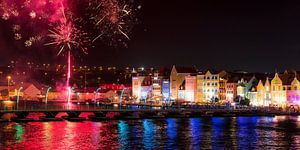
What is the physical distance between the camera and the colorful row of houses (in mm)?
116387

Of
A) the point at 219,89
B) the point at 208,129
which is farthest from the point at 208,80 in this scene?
the point at 208,129

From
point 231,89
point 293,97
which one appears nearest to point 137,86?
point 231,89

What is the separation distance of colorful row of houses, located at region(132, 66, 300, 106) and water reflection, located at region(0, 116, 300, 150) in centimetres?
3740

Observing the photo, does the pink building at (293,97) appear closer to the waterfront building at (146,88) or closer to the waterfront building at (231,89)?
the waterfront building at (231,89)

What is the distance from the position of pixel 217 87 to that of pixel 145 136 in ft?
263

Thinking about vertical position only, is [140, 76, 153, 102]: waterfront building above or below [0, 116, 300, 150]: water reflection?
above

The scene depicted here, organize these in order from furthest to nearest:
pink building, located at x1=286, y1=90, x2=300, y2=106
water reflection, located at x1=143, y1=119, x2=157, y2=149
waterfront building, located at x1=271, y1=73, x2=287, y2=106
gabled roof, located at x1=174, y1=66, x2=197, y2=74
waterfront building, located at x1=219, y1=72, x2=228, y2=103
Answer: gabled roof, located at x1=174, y1=66, x2=197, y2=74 → waterfront building, located at x1=219, y1=72, x2=228, y2=103 → waterfront building, located at x1=271, y1=73, x2=287, y2=106 → pink building, located at x1=286, y1=90, x2=300, y2=106 → water reflection, located at x1=143, y1=119, x2=157, y2=149

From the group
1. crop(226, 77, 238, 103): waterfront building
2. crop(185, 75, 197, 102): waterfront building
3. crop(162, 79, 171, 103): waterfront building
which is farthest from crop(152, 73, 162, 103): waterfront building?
crop(226, 77, 238, 103): waterfront building

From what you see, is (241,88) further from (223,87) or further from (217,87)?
(217,87)

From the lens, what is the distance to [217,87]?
141m

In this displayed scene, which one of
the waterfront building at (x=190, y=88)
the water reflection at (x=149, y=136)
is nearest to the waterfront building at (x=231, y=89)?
the waterfront building at (x=190, y=88)

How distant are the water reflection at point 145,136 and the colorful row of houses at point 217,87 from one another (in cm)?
3740

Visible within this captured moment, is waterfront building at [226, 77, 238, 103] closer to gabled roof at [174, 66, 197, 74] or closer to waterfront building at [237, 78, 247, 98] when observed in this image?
waterfront building at [237, 78, 247, 98]

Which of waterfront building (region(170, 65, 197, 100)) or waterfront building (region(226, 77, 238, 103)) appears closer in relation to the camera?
waterfront building (region(226, 77, 238, 103))
